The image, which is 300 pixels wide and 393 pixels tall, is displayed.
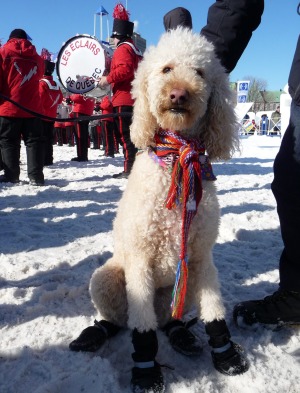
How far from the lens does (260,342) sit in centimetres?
180

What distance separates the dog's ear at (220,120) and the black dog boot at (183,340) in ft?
3.16

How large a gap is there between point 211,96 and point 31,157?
4345 millimetres

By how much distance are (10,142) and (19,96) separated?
2.37 ft

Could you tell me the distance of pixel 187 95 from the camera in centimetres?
150

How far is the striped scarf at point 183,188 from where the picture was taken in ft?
4.99

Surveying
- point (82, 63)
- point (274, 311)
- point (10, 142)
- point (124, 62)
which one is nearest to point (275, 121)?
point (82, 63)

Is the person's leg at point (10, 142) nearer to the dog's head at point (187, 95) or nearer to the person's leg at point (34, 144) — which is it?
the person's leg at point (34, 144)

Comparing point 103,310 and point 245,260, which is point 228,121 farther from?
point 245,260

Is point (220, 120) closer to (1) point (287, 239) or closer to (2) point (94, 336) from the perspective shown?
(1) point (287, 239)

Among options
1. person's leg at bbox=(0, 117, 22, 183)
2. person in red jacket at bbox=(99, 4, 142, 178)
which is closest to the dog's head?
person in red jacket at bbox=(99, 4, 142, 178)

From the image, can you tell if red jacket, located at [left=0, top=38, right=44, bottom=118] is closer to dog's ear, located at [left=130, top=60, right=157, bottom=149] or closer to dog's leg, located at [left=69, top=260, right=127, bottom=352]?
dog's ear, located at [left=130, top=60, right=157, bottom=149]

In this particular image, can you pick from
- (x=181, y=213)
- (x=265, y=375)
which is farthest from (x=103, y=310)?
(x=265, y=375)

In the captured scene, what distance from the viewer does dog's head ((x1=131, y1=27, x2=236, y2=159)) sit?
1.53 m

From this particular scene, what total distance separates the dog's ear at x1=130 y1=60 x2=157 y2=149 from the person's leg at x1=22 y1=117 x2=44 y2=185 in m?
3.98
